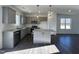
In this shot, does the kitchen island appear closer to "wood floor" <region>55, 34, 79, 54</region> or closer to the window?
"wood floor" <region>55, 34, 79, 54</region>

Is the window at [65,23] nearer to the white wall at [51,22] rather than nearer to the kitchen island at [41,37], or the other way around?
the white wall at [51,22]

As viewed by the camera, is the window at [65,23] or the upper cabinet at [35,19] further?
the window at [65,23]

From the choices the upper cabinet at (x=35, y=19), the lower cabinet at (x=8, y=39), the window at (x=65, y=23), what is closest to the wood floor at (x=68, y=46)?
the lower cabinet at (x=8, y=39)

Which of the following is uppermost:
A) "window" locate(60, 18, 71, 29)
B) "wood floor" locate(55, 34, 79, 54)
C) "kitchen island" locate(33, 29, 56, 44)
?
"window" locate(60, 18, 71, 29)

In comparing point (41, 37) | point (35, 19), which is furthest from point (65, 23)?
point (41, 37)

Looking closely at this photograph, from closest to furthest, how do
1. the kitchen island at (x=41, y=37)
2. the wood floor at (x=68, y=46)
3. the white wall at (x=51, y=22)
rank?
1. the wood floor at (x=68, y=46)
2. the kitchen island at (x=41, y=37)
3. the white wall at (x=51, y=22)

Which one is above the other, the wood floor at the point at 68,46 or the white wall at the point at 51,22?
the white wall at the point at 51,22

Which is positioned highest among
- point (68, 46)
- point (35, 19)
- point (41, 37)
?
point (35, 19)

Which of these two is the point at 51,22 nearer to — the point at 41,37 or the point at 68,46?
the point at 41,37

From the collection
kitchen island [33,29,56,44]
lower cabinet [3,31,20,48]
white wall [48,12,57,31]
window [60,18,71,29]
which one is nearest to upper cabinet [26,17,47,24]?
window [60,18,71,29]

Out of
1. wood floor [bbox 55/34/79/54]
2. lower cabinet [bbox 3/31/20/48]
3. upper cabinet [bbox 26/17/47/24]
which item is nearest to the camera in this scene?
wood floor [bbox 55/34/79/54]

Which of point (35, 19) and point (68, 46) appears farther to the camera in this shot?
point (35, 19)
